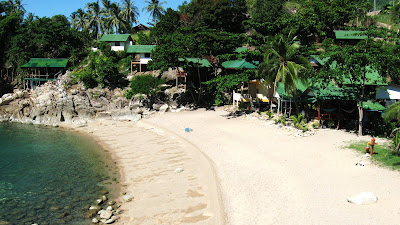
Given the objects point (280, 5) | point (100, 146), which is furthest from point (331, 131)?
point (280, 5)

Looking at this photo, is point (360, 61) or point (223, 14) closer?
point (360, 61)

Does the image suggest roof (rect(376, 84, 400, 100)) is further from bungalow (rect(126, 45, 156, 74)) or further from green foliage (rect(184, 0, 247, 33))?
bungalow (rect(126, 45, 156, 74))

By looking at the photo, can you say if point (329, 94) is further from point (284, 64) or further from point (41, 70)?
point (41, 70)

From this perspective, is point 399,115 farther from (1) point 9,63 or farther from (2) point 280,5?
(1) point 9,63

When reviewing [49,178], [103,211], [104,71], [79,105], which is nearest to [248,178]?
[103,211]

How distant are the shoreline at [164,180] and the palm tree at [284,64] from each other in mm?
10372

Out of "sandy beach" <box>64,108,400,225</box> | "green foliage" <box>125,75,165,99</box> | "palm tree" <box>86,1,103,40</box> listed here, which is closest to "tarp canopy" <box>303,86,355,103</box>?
"sandy beach" <box>64,108,400,225</box>

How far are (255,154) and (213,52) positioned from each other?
938 inches

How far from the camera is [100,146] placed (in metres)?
26.1

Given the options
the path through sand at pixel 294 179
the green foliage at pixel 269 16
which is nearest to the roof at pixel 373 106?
the path through sand at pixel 294 179

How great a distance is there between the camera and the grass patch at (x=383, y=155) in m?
16.7

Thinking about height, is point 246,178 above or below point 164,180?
above

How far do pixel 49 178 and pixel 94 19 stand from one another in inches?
1964

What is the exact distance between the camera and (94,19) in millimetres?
61562
